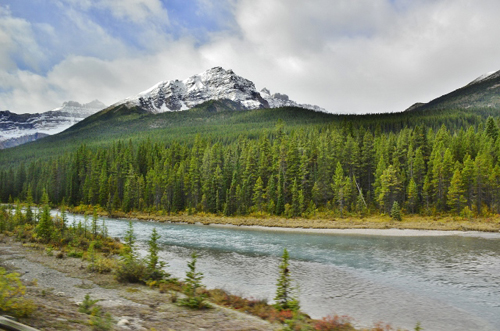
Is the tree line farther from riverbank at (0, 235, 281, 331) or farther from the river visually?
riverbank at (0, 235, 281, 331)

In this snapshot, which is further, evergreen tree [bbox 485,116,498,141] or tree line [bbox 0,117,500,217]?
evergreen tree [bbox 485,116,498,141]

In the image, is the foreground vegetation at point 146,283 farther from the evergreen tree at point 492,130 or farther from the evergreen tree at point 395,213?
the evergreen tree at point 492,130

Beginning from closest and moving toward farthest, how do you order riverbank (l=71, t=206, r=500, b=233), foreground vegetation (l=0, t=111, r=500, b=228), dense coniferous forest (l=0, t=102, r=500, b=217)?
riverbank (l=71, t=206, r=500, b=233) < foreground vegetation (l=0, t=111, r=500, b=228) < dense coniferous forest (l=0, t=102, r=500, b=217)

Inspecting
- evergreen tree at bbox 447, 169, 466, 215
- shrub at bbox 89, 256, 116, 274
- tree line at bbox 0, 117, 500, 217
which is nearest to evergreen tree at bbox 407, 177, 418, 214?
tree line at bbox 0, 117, 500, 217

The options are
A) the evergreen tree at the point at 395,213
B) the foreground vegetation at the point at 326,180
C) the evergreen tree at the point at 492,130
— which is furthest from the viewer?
the evergreen tree at the point at 492,130

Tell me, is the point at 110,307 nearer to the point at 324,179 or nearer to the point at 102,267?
the point at 102,267

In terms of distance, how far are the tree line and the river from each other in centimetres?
2934

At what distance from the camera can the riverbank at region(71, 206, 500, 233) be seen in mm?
48500

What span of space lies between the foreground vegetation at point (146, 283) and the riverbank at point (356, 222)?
34789mm

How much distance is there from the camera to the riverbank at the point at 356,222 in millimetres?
48500

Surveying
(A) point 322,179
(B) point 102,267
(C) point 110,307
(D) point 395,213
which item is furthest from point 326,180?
(C) point 110,307

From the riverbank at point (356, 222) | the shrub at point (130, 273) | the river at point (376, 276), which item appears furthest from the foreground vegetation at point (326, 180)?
the shrub at point (130, 273)

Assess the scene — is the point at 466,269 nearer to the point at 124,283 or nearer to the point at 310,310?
the point at 310,310

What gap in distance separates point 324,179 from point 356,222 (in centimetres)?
1665
